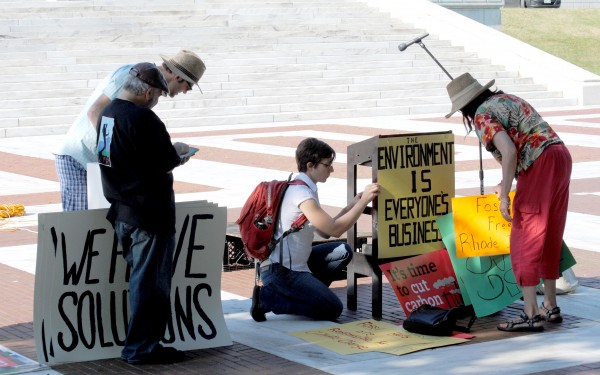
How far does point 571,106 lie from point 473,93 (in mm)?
18801

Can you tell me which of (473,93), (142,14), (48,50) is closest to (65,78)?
(48,50)

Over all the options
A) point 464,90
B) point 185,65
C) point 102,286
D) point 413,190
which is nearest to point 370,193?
point 413,190

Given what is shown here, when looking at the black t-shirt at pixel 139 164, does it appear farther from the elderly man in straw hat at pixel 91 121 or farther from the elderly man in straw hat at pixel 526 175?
the elderly man in straw hat at pixel 526 175

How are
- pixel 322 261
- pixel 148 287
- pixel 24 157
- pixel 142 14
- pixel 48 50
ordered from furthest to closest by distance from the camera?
pixel 142 14 < pixel 48 50 < pixel 24 157 < pixel 322 261 < pixel 148 287

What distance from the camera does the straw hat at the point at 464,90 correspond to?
6.65 m

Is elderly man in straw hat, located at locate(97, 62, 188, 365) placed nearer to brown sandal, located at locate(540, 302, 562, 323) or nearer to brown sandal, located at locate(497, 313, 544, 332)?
brown sandal, located at locate(497, 313, 544, 332)

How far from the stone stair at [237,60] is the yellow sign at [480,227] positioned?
45.6ft

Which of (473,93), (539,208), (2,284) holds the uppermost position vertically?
(473,93)

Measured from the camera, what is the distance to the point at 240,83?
23656mm

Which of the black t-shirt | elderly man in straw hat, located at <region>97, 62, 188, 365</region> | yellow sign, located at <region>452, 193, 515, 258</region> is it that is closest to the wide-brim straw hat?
Result: elderly man in straw hat, located at <region>97, 62, 188, 365</region>

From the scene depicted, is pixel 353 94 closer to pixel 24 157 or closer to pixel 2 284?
pixel 24 157

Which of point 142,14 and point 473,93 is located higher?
point 142,14

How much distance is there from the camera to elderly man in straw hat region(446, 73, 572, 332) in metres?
6.58

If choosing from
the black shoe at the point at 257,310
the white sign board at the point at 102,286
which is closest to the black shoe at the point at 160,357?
the white sign board at the point at 102,286
